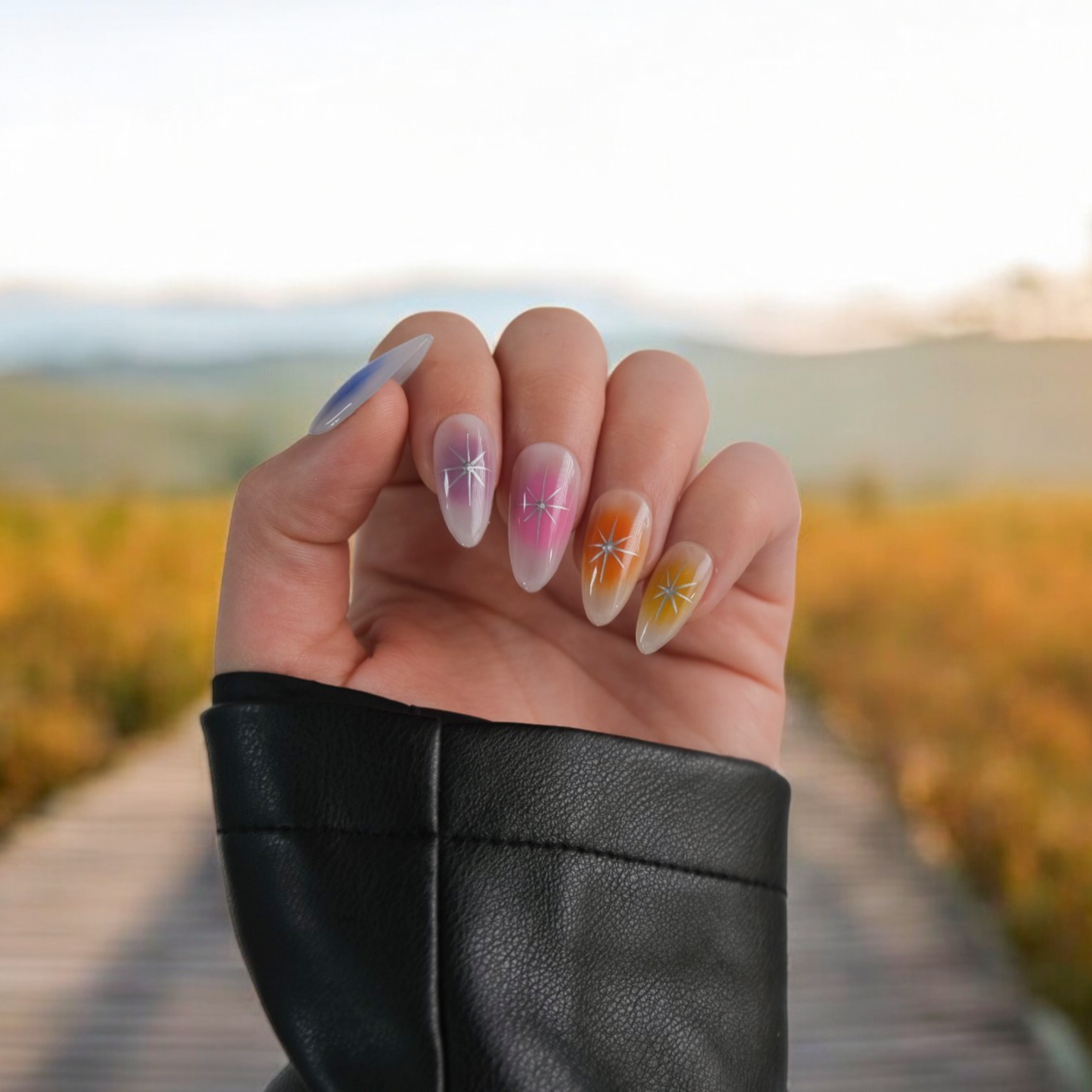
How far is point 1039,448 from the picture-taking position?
→ 13.8 feet

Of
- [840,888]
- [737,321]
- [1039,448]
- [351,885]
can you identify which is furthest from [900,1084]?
[737,321]

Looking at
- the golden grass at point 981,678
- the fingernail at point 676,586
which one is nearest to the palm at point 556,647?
the fingernail at point 676,586

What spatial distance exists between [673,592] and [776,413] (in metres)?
3.78

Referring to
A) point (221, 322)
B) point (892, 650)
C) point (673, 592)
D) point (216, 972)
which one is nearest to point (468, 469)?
point (673, 592)

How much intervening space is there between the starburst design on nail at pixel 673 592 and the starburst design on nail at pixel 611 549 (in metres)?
0.02

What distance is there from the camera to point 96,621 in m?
4.20

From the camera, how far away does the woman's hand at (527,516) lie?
18.3 inches

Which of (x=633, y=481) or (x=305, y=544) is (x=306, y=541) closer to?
(x=305, y=544)

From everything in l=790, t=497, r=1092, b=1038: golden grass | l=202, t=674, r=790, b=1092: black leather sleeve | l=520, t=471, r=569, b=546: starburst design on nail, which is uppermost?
l=520, t=471, r=569, b=546: starburst design on nail

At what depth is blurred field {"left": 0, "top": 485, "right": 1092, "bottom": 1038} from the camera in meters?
3.31

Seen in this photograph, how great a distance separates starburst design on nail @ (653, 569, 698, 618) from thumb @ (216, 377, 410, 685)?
130 mm

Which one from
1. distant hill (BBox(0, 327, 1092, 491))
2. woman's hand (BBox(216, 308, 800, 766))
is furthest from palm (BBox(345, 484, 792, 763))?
distant hill (BBox(0, 327, 1092, 491))

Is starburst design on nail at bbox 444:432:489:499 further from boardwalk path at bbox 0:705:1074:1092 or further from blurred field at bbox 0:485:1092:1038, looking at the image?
blurred field at bbox 0:485:1092:1038

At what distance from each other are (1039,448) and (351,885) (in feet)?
14.2
